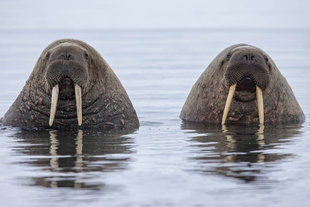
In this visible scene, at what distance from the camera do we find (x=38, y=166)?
10.9m

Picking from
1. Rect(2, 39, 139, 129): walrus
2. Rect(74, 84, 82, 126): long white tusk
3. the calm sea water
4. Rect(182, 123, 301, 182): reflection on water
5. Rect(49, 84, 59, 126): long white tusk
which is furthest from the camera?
Rect(2, 39, 139, 129): walrus

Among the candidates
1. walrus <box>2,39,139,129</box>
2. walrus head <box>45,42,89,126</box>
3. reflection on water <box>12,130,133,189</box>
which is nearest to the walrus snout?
walrus <box>2,39,139,129</box>

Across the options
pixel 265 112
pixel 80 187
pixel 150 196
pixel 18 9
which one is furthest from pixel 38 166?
pixel 18 9

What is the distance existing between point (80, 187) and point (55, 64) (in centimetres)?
372

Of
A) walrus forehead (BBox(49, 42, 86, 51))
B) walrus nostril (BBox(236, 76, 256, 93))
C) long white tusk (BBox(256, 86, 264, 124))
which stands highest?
walrus forehead (BBox(49, 42, 86, 51))

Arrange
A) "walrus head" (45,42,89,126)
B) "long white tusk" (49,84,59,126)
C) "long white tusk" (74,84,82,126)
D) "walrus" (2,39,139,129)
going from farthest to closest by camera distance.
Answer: "walrus" (2,39,139,129) < "long white tusk" (74,84,82,126) < "long white tusk" (49,84,59,126) < "walrus head" (45,42,89,126)

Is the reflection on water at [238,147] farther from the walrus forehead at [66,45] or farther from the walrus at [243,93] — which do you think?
the walrus forehead at [66,45]

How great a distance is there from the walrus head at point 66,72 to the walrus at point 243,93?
236 cm

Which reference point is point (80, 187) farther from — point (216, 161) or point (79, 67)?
point (79, 67)

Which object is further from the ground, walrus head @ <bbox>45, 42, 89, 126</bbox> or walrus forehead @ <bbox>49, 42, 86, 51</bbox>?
walrus forehead @ <bbox>49, 42, 86, 51</bbox>

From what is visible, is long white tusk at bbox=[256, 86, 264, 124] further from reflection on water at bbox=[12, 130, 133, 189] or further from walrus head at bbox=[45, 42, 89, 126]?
walrus head at bbox=[45, 42, 89, 126]

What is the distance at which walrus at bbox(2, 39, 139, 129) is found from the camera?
1365 cm

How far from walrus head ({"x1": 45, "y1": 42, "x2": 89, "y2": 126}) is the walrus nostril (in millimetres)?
2443

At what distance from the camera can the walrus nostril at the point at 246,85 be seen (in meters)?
14.1
